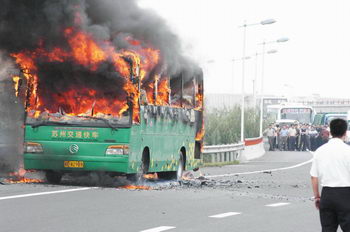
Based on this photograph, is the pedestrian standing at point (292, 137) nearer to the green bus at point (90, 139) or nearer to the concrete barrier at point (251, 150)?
the concrete barrier at point (251, 150)

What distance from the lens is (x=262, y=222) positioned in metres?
14.2

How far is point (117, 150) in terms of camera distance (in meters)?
20.2

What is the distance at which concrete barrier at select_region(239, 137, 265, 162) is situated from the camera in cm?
4603

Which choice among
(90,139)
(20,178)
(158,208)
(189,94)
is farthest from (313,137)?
(158,208)

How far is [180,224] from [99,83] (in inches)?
299

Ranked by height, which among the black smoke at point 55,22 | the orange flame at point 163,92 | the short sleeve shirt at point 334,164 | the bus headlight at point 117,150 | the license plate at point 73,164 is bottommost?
the license plate at point 73,164

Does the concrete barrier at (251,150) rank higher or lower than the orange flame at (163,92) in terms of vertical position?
lower

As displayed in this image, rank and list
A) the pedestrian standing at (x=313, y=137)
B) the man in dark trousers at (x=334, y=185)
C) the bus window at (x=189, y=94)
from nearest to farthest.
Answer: the man in dark trousers at (x=334, y=185) → the bus window at (x=189, y=94) → the pedestrian standing at (x=313, y=137)

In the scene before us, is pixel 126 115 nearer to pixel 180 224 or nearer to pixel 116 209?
pixel 116 209

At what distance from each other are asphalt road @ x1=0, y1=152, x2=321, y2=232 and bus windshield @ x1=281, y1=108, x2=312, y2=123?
211ft

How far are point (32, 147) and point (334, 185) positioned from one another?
1184 cm

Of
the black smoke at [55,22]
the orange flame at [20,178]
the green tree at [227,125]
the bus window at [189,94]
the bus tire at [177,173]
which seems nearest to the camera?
the black smoke at [55,22]

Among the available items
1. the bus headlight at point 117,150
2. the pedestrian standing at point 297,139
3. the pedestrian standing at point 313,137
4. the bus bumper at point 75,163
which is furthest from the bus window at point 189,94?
the pedestrian standing at point 313,137

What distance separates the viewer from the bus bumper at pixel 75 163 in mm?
20125
